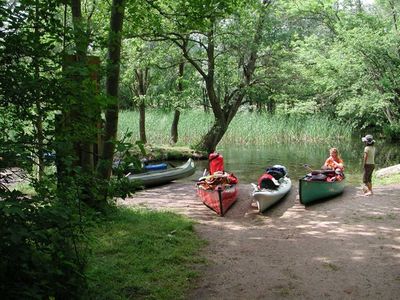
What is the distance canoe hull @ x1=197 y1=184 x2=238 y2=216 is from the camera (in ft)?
31.7

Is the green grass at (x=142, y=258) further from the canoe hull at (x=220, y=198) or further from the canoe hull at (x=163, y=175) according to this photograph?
the canoe hull at (x=163, y=175)

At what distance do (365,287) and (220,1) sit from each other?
5807mm

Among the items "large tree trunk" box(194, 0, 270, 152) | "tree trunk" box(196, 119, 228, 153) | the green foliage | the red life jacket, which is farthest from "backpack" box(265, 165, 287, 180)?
the green foliage

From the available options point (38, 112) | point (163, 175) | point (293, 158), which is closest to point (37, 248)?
point (38, 112)

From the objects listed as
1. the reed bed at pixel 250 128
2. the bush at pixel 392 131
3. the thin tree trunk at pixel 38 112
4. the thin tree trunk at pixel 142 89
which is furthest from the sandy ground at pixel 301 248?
the reed bed at pixel 250 128

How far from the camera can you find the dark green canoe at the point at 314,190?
10133 millimetres

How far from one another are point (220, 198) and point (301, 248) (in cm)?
334

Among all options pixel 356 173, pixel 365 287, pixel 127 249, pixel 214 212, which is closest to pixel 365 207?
pixel 214 212

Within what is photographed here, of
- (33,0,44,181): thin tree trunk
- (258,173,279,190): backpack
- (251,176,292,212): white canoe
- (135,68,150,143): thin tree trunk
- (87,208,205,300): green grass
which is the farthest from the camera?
(135,68,150,143): thin tree trunk

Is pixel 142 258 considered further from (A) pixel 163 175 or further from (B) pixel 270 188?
(A) pixel 163 175

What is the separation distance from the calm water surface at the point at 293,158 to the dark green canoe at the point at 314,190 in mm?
3894

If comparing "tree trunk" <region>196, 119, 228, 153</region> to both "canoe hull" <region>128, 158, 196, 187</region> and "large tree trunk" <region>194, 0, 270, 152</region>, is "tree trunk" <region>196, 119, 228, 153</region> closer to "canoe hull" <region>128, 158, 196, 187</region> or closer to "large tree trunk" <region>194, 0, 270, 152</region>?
"large tree trunk" <region>194, 0, 270, 152</region>

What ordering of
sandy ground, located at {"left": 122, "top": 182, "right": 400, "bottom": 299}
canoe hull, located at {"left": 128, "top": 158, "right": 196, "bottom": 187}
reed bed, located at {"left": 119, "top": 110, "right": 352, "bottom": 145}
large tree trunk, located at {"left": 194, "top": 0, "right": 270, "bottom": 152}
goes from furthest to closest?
1. reed bed, located at {"left": 119, "top": 110, "right": 352, "bottom": 145}
2. large tree trunk, located at {"left": 194, "top": 0, "right": 270, "bottom": 152}
3. canoe hull, located at {"left": 128, "top": 158, "right": 196, "bottom": 187}
4. sandy ground, located at {"left": 122, "top": 182, "right": 400, "bottom": 299}

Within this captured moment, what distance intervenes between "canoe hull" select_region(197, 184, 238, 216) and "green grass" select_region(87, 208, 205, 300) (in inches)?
78.1
